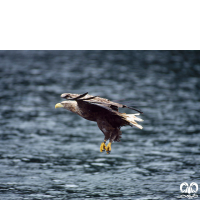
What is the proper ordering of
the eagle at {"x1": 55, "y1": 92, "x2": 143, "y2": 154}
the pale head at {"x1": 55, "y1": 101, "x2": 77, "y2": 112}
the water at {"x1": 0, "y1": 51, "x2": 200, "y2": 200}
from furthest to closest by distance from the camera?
1. the water at {"x1": 0, "y1": 51, "x2": 200, "y2": 200}
2. the pale head at {"x1": 55, "y1": 101, "x2": 77, "y2": 112}
3. the eagle at {"x1": 55, "y1": 92, "x2": 143, "y2": 154}

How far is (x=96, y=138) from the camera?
41594mm

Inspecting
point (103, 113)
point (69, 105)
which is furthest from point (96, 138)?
point (103, 113)

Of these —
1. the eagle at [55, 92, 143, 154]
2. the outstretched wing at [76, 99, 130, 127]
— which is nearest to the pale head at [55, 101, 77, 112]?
the eagle at [55, 92, 143, 154]

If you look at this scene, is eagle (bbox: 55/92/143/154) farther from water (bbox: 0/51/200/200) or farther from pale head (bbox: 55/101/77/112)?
water (bbox: 0/51/200/200)

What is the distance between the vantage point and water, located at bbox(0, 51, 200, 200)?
3181cm

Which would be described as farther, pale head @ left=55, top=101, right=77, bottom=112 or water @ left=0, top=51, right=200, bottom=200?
water @ left=0, top=51, right=200, bottom=200

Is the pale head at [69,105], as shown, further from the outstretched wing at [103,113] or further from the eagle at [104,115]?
the outstretched wing at [103,113]

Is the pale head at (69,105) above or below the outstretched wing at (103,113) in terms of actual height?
above

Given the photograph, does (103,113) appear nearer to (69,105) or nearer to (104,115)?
(104,115)

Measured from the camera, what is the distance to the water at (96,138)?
1252 inches

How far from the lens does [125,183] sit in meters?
32.2

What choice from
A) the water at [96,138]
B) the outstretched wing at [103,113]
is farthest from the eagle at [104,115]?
the water at [96,138]

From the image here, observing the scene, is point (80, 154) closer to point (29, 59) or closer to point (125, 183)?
point (125, 183)
